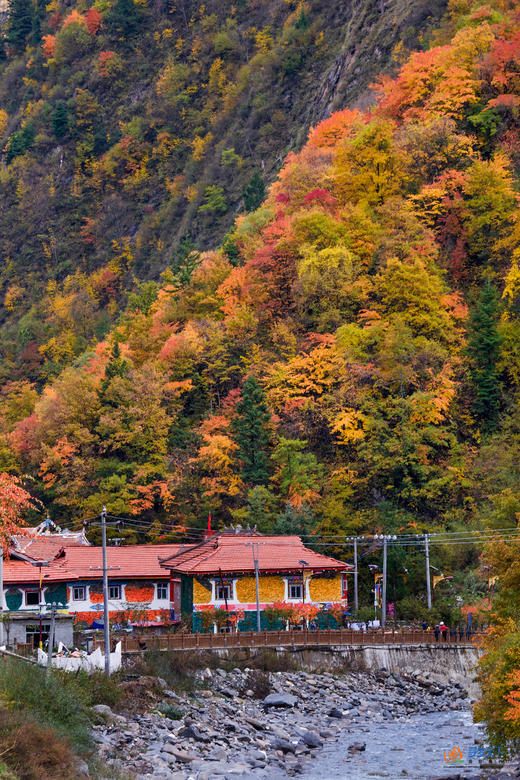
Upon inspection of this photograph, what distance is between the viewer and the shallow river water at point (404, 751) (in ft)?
114

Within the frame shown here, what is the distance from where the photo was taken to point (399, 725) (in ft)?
144

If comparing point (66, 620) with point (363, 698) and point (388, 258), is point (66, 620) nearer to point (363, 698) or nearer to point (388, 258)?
point (363, 698)

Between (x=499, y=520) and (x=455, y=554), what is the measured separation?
23.2ft

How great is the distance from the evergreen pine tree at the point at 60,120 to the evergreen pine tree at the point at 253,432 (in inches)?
3849

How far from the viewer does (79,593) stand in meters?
56.8

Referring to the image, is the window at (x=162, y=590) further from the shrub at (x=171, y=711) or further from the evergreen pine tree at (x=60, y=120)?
the evergreen pine tree at (x=60, y=120)

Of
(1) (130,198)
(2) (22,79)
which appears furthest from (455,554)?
(2) (22,79)

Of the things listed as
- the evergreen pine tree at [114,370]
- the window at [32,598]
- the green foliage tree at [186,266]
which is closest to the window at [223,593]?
the window at [32,598]

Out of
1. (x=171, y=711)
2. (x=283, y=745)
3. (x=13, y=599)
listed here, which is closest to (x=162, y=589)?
(x=13, y=599)

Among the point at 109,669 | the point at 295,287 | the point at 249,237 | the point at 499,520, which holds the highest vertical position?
the point at 249,237

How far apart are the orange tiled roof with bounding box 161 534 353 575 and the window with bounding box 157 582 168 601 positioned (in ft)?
4.31

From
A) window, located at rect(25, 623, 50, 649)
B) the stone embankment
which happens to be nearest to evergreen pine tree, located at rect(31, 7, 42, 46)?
window, located at rect(25, 623, 50, 649)

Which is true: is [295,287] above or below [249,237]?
below

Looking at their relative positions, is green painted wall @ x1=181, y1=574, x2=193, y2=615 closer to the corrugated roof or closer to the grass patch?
the corrugated roof
